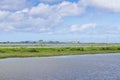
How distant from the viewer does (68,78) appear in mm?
24016

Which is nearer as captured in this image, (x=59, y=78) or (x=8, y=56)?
(x=59, y=78)

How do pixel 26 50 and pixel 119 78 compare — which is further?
pixel 26 50

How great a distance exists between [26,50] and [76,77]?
3398 centimetres

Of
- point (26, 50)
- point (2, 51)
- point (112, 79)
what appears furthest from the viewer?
point (26, 50)

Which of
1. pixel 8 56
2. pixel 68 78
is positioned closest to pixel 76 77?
pixel 68 78

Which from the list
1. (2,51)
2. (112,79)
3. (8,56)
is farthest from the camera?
(2,51)

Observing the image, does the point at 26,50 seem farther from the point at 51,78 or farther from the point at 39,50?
the point at 51,78

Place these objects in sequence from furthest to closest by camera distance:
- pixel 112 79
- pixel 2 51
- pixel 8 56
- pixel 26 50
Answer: pixel 26 50
pixel 2 51
pixel 8 56
pixel 112 79

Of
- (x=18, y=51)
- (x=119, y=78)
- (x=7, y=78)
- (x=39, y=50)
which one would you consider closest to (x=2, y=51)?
(x=18, y=51)

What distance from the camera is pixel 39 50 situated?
192ft

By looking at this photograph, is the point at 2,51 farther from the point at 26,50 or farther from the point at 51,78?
the point at 51,78

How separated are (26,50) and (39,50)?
8.48 feet

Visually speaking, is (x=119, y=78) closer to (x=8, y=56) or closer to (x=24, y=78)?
(x=24, y=78)

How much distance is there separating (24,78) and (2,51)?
101 ft
